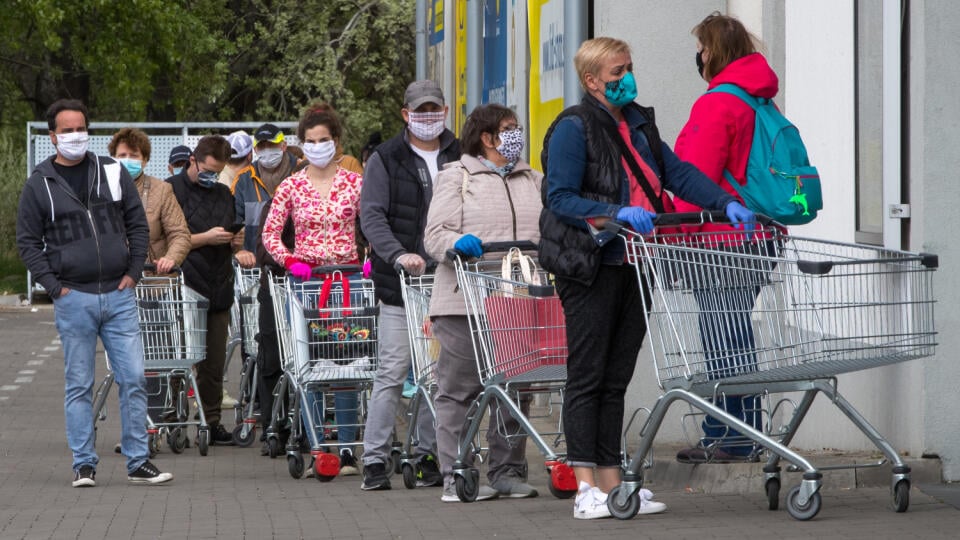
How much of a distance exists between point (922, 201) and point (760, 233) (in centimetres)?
121

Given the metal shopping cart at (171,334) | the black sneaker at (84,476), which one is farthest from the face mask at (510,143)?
the metal shopping cart at (171,334)

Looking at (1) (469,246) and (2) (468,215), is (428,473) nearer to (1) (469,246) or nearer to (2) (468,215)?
(2) (468,215)

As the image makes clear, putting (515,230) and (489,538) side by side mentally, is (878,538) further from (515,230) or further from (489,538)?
(515,230)

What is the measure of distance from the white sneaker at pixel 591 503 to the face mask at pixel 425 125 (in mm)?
2508

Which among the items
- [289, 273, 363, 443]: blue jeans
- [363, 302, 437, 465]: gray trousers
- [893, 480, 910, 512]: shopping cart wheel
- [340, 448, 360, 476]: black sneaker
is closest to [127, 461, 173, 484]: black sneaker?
[289, 273, 363, 443]: blue jeans

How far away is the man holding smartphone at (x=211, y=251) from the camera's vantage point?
40.0 ft

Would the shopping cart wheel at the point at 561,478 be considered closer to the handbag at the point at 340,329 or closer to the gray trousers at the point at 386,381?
the gray trousers at the point at 386,381

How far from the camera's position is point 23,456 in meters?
11.3

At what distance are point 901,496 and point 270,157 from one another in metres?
6.70

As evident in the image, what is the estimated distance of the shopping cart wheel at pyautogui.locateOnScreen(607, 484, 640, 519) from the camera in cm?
700

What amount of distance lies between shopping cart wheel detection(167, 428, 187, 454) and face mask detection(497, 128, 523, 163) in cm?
403

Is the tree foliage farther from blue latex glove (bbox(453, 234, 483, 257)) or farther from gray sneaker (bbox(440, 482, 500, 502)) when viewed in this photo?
blue latex glove (bbox(453, 234, 483, 257))

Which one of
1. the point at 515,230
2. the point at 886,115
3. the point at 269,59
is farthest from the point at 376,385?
the point at 269,59

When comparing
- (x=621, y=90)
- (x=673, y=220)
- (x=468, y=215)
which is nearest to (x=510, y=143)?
(x=468, y=215)
